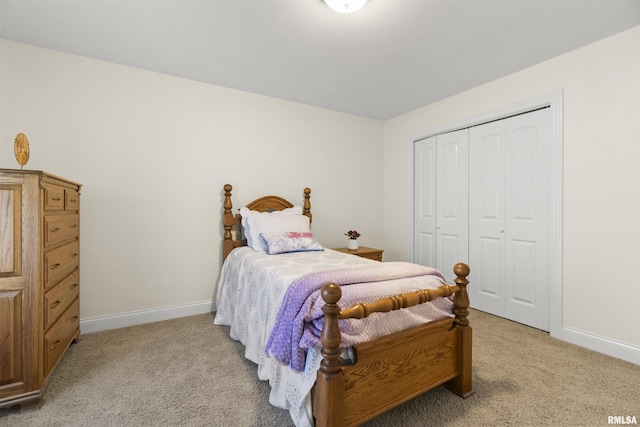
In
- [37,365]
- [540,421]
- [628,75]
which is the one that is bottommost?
[540,421]

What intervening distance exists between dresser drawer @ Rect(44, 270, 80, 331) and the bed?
117cm

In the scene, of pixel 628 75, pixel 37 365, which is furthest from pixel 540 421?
pixel 37 365

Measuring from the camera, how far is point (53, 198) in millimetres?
1783

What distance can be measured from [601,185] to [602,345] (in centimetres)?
124

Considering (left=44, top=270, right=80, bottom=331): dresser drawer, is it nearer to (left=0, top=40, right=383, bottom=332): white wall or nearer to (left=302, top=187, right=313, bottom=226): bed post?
(left=0, top=40, right=383, bottom=332): white wall

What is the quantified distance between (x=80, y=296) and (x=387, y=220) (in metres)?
3.63

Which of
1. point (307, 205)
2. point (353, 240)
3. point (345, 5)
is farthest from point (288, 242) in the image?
point (345, 5)

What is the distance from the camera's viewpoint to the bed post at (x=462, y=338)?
5.57ft

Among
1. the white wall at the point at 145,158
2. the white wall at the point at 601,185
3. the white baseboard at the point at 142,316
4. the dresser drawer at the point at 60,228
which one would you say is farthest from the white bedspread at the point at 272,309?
the white wall at the point at 601,185

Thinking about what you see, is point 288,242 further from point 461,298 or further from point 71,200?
point 71,200

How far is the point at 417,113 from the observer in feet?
12.7

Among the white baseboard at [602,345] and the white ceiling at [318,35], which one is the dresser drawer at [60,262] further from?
the white baseboard at [602,345]

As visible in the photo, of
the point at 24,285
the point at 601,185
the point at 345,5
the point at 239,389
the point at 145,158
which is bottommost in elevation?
the point at 239,389

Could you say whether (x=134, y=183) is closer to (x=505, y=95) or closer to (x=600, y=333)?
(x=505, y=95)
